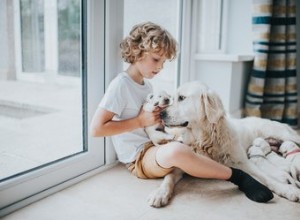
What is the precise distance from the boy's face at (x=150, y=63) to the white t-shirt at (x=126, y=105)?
8 centimetres

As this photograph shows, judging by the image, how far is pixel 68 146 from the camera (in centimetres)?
162

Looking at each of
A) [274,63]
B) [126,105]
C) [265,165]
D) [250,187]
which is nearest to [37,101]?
A: [126,105]

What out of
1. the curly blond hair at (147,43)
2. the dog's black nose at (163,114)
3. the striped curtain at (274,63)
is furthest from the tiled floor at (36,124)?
the striped curtain at (274,63)

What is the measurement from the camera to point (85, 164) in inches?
63.6

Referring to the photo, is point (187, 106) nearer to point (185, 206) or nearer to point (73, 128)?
point (185, 206)

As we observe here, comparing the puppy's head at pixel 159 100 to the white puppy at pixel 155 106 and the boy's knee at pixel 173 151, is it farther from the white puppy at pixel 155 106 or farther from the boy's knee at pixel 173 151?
the boy's knee at pixel 173 151

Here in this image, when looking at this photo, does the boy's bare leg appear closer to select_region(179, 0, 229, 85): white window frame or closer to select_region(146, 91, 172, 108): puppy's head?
select_region(146, 91, 172, 108): puppy's head

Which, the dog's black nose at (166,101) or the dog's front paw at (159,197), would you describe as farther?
the dog's black nose at (166,101)

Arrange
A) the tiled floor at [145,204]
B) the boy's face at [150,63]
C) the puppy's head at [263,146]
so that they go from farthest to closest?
the puppy's head at [263,146] < the boy's face at [150,63] < the tiled floor at [145,204]

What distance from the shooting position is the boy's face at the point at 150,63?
1531 mm

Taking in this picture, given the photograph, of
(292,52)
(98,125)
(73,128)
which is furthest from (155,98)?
(292,52)

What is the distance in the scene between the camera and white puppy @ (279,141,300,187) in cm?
150

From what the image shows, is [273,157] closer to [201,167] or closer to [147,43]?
[201,167]

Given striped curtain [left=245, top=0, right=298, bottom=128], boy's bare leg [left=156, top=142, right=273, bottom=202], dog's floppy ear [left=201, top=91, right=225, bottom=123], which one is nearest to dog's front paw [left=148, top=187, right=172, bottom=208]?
boy's bare leg [left=156, top=142, right=273, bottom=202]
